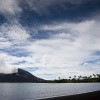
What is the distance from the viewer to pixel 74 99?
26.6 meters

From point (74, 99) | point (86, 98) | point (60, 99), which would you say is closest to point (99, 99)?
point (86, 98)

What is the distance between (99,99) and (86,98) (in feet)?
6.92

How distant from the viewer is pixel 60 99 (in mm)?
25250

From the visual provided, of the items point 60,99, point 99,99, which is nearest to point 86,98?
point 99,99

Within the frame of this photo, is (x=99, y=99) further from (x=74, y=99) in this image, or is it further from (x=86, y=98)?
(x=74, y=99)

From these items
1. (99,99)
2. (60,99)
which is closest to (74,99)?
(60,99)

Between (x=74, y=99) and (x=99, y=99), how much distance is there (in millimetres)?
4732

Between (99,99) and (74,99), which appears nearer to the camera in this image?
(74,99)

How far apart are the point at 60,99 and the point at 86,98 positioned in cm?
525

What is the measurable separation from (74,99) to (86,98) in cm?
281

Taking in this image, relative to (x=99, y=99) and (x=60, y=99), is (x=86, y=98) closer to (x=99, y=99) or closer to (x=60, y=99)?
(x=99, y=99)

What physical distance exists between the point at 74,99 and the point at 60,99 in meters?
2.46

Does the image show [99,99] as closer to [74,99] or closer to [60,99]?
[74,99]

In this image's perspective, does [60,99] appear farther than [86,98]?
No
